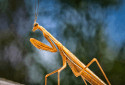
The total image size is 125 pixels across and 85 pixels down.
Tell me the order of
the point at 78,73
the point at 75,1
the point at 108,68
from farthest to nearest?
the point at 75,1 < the point at 108,68 < the point at 78,73

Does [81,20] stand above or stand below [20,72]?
above

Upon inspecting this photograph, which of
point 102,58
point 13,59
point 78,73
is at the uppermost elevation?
point 78,73

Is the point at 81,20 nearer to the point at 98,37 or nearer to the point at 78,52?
the point at 98,37

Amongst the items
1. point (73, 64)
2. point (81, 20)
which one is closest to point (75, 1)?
point (81, 20)

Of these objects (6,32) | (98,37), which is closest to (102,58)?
(98,37)

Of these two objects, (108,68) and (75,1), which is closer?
(108,68)

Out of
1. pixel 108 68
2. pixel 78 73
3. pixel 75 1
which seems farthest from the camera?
pixel 75 1
